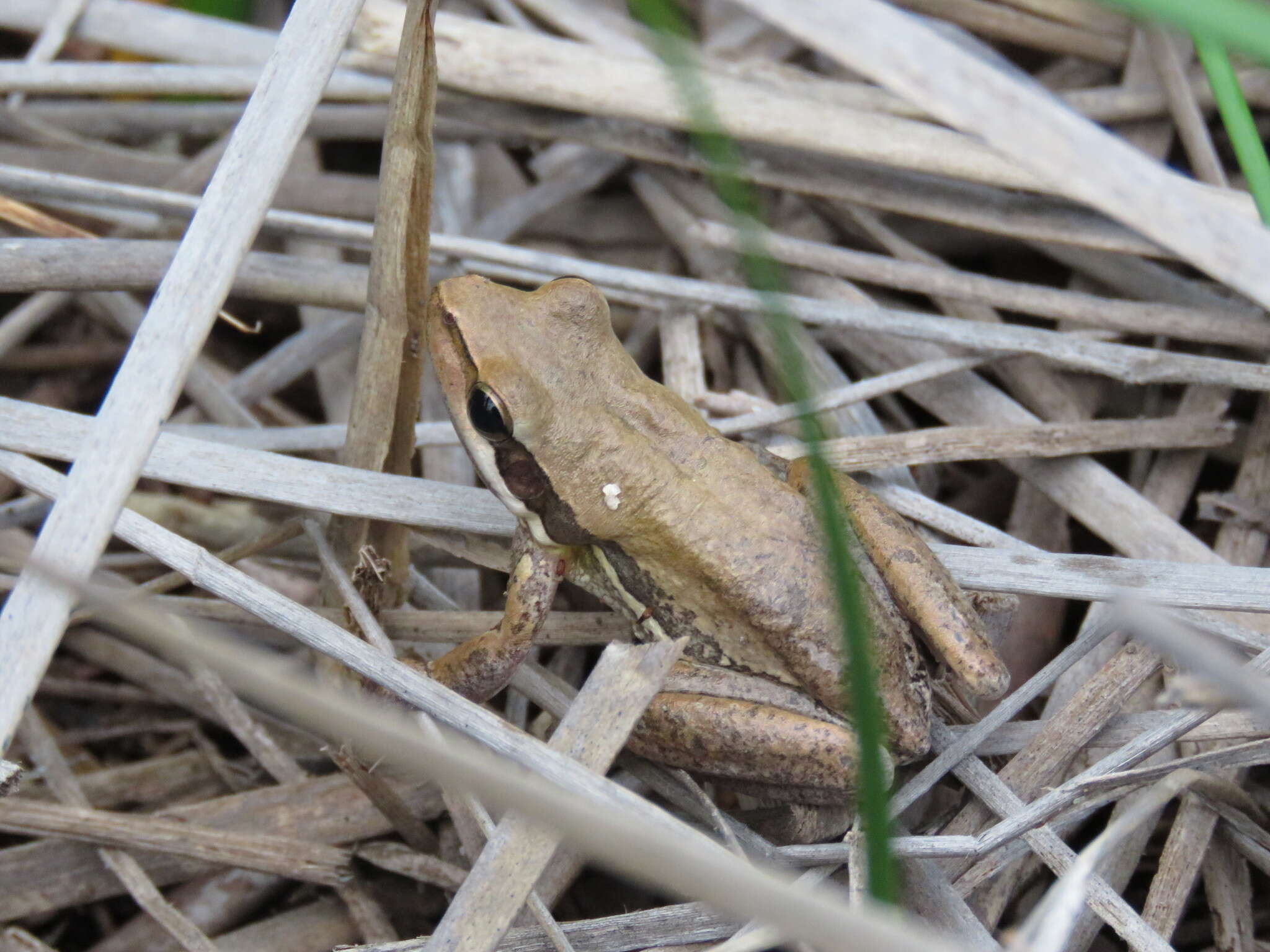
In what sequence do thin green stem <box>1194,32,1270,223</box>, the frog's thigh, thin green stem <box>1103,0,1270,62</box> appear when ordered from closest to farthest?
thin green stem <box>1103,0,1270,62</box>, thin green stem <box>1194,32,1270,223</box>, the frog's thigh

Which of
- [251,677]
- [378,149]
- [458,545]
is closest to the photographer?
[251,677]

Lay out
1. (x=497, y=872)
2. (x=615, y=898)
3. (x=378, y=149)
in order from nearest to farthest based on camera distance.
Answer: (x=497, y=872), (x=615, y=898), (x=378, y=149)

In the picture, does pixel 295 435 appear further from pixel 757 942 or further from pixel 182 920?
pixel 757 942

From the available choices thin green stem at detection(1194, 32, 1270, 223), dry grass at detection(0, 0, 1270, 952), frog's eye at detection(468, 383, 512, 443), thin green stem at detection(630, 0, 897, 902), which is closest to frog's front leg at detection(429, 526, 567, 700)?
dry grass at detection(0, 0, 1270, 952)

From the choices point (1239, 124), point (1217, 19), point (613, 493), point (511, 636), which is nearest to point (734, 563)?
point (613, 493)

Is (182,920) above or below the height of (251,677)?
below

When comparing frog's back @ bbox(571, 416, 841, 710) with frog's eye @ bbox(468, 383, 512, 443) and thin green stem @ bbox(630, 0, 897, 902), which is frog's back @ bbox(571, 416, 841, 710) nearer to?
frog's eye @ bbox(468, 383, 512, 443)

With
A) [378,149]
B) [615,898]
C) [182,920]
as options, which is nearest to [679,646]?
[615,898]

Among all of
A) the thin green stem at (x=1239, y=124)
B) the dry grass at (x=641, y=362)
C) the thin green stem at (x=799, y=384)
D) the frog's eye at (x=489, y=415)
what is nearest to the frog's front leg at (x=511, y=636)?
the dry grass at (x=641, y=362)
